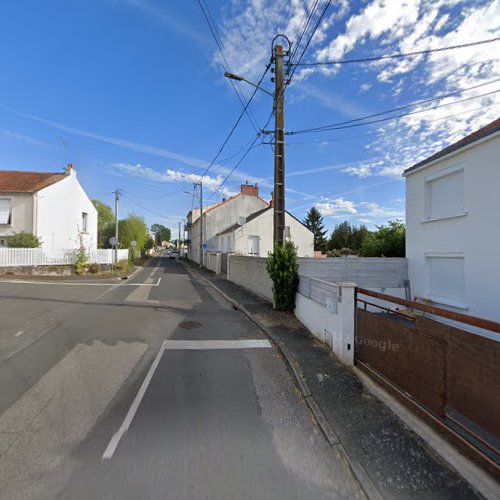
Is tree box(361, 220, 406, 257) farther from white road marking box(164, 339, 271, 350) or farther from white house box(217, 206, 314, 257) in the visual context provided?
white road marking box(164, 339, 271, 350)

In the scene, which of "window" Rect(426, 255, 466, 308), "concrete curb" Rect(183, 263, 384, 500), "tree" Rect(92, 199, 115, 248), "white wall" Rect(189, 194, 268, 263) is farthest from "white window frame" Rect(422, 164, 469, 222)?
"tree" Rect(92, 199, 115, 248)

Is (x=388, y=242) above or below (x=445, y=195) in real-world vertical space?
below

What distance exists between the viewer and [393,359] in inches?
155

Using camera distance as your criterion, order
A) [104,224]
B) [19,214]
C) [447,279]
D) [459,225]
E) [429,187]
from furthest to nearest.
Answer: [104,224] → [19,214] → [429,187] → [447,279] → [459,225]

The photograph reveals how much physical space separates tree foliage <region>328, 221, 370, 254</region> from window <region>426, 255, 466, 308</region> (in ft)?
138

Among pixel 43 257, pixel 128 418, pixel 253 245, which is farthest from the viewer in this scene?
pixel 253 245

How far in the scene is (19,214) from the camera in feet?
69.5

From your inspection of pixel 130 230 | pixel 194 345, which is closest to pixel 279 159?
pixel 194 345

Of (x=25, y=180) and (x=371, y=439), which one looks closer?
(x=371, y=439)

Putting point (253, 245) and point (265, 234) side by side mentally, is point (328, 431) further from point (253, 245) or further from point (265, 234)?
point (265, 234)

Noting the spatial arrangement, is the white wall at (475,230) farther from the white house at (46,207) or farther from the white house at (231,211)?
the white house at (231,211)

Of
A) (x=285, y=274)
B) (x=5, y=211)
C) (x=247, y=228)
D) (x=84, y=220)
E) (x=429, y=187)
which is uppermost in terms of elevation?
(x=84, y=220)

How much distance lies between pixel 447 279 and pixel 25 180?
95.5 ft

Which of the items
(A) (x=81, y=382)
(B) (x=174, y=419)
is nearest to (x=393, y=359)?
(B) (x=174, y=419)
